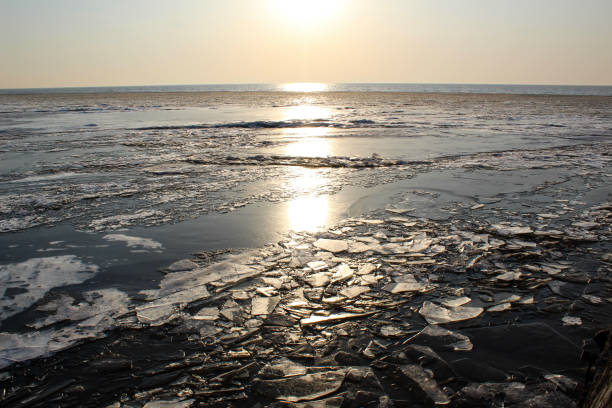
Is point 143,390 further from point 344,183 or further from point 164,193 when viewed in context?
point 344,183

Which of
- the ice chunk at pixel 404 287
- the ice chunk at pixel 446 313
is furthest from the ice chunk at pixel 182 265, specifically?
the ice chunk at pixel 446 313

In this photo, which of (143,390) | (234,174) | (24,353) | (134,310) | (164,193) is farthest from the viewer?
(234,174)

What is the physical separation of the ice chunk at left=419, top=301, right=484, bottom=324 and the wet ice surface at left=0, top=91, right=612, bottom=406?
0.04 ft

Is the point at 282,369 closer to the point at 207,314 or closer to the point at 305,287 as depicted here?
the point at 207,314

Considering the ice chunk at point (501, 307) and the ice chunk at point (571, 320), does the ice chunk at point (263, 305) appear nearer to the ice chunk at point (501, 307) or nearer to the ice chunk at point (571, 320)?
the ice chunk at point (501, 307)

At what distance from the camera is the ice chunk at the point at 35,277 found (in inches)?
101

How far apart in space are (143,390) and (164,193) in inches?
151

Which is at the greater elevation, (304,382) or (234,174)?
(234,174)

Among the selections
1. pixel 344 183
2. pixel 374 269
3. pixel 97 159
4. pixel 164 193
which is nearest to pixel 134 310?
pixel 374 269

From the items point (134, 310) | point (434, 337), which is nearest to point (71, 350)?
point (134, 310)

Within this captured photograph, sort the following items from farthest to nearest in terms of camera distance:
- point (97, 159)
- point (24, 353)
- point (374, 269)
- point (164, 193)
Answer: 1. point (97, 159)
2. point (164, 193)
3. point (374, 269)
4. point (24, 353)

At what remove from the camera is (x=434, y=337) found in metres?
2.18

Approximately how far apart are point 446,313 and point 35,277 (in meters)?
2.97

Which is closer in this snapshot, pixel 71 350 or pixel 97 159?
pixel 71 350
